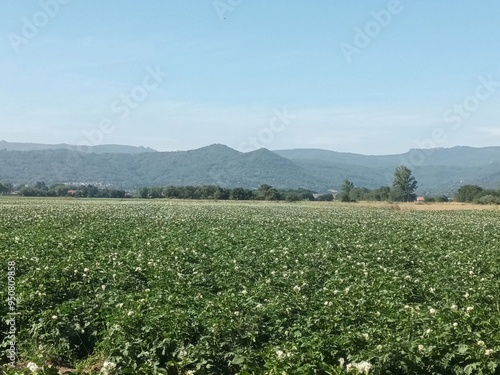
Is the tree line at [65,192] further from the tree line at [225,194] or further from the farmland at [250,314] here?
the farmland at [250,314]

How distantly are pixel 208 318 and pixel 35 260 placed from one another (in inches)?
253

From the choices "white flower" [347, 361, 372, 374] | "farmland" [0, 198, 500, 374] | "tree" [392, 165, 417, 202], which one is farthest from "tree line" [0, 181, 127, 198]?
"white flower" [347, 361, 372, 374]

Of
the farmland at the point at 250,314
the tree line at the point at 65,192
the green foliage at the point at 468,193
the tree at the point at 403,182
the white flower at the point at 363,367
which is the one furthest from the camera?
the tree at the point at 403,182

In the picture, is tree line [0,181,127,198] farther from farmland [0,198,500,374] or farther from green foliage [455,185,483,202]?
farmland [0,198,500,374]

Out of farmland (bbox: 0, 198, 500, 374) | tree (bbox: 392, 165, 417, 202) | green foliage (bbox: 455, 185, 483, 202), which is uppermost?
tree (bbox: 392, 165, 417, 202)

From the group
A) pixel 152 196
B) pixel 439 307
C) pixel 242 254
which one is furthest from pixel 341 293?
→ pixel 152 196

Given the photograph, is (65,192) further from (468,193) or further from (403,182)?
(468,193)

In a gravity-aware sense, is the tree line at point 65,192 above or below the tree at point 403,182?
below

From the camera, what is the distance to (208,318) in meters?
7.33

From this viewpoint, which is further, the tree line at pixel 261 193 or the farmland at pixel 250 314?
the tree line at pixel 261 193

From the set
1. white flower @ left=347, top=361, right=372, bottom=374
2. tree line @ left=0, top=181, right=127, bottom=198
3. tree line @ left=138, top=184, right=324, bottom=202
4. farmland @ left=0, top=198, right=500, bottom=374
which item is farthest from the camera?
tree line @ left=0, top=181, right=127, bottom=198

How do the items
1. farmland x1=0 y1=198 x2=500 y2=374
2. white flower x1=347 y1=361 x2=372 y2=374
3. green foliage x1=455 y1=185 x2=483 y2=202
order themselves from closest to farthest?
white flower x1=347 y1=361 x2=372 y2=374, farmland x1=0 y1=198 x2=500 y2=374, green foliage x1=455 y1=185 x2=483 y2=202

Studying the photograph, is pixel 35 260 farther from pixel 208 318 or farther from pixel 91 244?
pixel 208 318

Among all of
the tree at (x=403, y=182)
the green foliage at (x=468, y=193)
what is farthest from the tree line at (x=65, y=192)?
the green foliage at (x=468, y=193)
